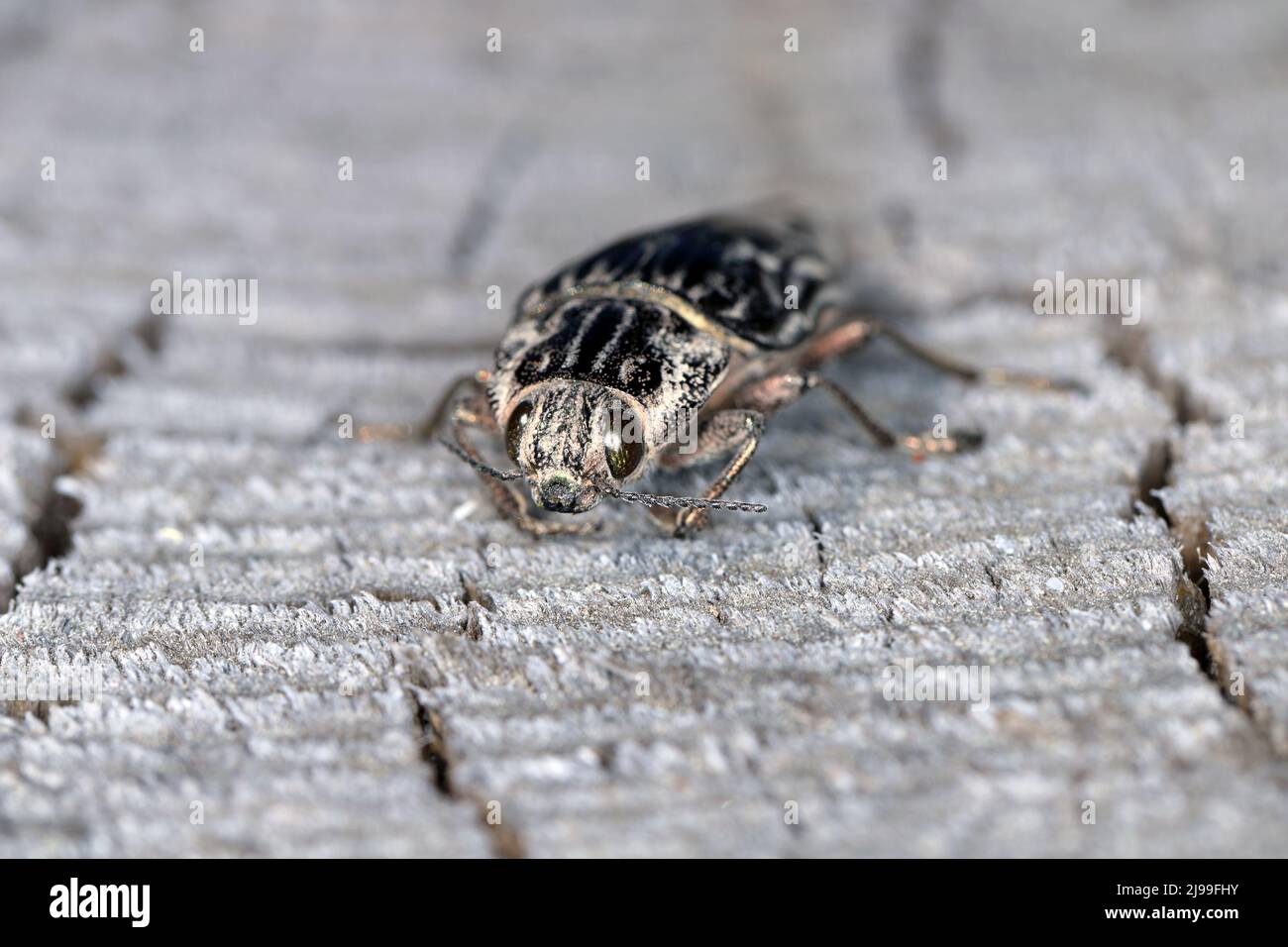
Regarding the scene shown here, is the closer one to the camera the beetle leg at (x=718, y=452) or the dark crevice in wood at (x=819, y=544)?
the dark crevice in wood at (x=819, y=544)

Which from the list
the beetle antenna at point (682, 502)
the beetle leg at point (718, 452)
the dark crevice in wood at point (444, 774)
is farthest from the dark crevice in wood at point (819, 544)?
the dark crevice in wood at point (444, 774)

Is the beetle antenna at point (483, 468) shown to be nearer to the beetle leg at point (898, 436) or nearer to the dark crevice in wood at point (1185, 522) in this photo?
the beetle leg at point (898, 436)

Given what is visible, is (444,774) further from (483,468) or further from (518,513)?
(483,468)

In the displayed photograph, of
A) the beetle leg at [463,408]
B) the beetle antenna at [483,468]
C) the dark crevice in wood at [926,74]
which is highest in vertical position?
the dark crevice in wood at [926,74]

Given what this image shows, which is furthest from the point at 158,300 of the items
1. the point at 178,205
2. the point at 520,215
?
the point at 520,215

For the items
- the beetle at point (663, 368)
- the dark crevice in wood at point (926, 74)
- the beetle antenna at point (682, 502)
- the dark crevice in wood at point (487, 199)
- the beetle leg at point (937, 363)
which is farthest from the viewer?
the dark crevice in wood at point (926, 74)

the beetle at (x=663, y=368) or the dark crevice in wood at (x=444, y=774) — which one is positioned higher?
the beetle at (x=663, y=368)
